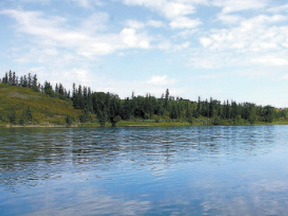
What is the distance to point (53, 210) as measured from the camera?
17.4 meters

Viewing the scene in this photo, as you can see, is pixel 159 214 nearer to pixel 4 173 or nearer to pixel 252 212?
pixel 252 212

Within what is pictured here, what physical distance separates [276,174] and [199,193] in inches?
455

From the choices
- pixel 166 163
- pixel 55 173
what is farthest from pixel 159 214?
pixel 166 163

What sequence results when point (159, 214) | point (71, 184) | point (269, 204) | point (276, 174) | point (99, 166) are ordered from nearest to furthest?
1. point (159, 214)
2. point (269, 204)
3. point (71, 184)
4. point (276, 174)
5. point (99, 166)

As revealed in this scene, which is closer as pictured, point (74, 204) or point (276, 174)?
point (74, 204)

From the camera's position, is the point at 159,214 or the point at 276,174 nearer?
the point at 159,214

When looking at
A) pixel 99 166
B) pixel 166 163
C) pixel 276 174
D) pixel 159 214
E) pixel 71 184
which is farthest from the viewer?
pixel 166 163

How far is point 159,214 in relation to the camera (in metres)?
16.6

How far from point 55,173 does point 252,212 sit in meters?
19.1

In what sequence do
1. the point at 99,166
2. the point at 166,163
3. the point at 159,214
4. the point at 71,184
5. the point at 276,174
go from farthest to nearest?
the point at 166,163 → the point at 99,166 → the point at 276,174 → the point at 71,184 → the point at 159,214

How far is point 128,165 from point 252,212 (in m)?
18.4

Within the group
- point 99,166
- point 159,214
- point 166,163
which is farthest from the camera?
point 166,163

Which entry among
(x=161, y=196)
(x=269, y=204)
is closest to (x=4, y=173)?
(x=161, y=196)

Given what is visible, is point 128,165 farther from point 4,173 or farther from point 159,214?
point 159,214
